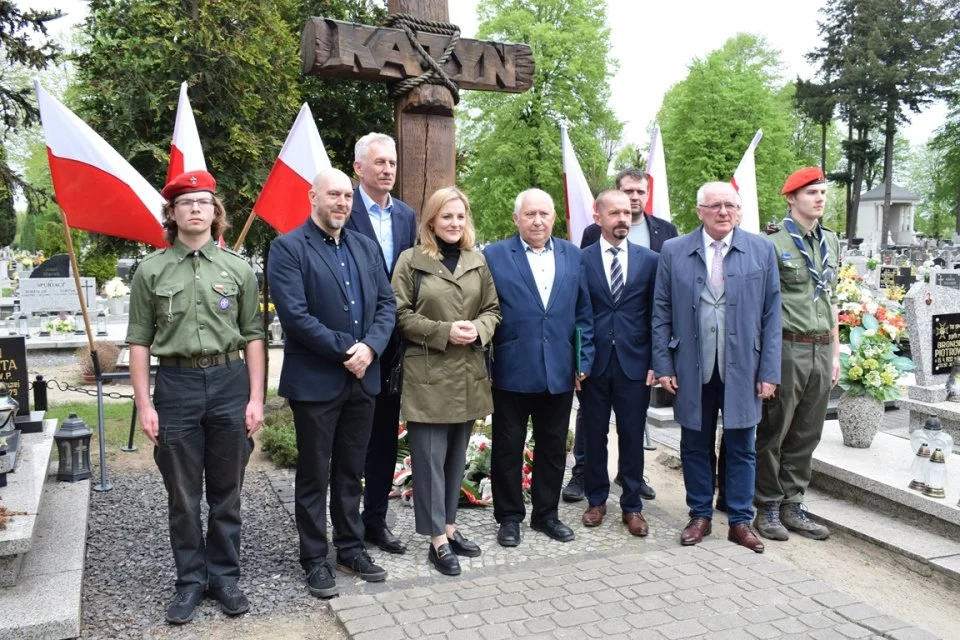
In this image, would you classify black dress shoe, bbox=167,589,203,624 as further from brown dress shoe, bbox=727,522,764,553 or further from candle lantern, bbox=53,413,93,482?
brown dress shoe, bbox=727,522,764,553

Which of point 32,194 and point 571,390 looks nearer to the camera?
point 571,390

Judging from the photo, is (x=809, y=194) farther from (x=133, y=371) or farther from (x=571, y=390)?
(x=133, y=371)

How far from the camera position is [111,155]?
4633 millimetres

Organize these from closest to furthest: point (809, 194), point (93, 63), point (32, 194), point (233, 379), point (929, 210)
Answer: point (233, 379), point (809, 194), point (93, 63), point (32, 194), point (929, 210)

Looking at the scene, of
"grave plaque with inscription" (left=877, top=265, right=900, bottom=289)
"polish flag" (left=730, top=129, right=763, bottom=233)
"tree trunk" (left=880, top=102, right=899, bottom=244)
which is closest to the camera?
"polish flag" (left=730, top=129, right=763, bottom=233)

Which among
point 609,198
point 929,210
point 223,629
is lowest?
point 223,629

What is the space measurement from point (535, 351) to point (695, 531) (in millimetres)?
1452

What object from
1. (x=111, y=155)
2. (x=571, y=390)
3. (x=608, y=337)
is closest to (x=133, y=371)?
(x=111, y=155)

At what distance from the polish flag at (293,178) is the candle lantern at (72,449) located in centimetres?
192

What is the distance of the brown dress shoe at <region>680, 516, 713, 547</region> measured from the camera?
4.32 meters

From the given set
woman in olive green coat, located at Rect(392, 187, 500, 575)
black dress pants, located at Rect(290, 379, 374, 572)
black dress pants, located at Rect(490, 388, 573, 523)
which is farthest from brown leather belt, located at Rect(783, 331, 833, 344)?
black dress pants, located at Rect(290, 379, 374, 572)

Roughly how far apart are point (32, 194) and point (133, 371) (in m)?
6.51

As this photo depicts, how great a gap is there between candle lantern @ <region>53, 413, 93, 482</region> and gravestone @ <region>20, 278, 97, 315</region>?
9932 mm

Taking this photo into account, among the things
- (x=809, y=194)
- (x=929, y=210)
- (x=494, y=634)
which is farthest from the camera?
(x=929, y=210)
